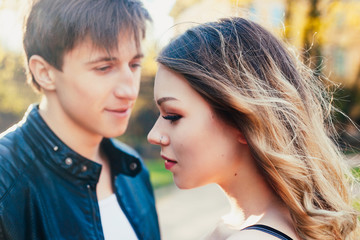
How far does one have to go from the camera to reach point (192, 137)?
5.95 ft

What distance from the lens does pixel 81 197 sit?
7.54 ft

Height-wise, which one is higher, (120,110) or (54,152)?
(120,110)

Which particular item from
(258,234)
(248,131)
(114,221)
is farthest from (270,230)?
(114,221)

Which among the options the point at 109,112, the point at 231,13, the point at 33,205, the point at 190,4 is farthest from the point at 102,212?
the point at 190,4

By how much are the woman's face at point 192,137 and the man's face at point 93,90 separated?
0.62 meters

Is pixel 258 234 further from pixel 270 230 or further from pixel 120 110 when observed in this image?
pixel 120 110

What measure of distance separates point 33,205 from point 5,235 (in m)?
0.23

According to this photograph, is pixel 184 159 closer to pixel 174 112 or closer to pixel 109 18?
pixel 174 112

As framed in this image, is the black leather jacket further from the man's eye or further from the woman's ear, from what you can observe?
the woman's ear

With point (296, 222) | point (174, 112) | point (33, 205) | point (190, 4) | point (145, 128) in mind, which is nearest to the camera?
point (296, 222)

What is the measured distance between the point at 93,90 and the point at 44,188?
65 centimetres

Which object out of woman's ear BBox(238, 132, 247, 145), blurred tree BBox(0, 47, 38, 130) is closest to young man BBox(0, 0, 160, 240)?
woman's ear BBox(238, 132, 247, 145)

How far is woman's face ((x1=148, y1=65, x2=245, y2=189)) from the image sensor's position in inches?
71.4

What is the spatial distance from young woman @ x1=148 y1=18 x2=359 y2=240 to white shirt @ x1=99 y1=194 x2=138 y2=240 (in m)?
0.71
